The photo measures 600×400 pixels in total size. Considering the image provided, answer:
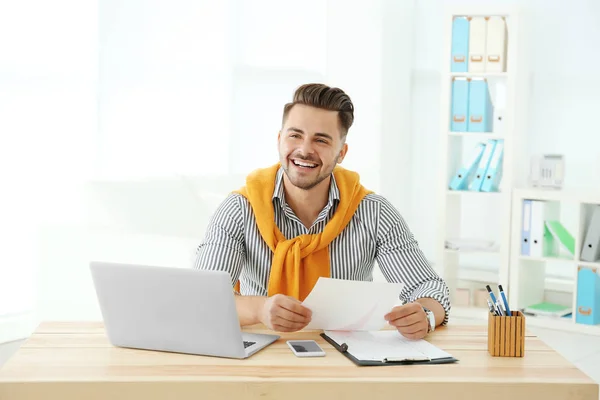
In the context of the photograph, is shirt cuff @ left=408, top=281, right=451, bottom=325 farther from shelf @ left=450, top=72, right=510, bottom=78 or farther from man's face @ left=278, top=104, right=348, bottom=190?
shelf @ left=450, top=72, right=510, bottom=78

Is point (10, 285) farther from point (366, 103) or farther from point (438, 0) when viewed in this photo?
point (438, 0)

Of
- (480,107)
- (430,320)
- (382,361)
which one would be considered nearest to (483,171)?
(480,107)

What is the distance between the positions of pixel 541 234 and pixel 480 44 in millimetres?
1082

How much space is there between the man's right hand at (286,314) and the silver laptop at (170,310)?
0.09 m

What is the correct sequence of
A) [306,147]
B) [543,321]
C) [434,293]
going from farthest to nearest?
[543,321] < [306,147] < [434,293]

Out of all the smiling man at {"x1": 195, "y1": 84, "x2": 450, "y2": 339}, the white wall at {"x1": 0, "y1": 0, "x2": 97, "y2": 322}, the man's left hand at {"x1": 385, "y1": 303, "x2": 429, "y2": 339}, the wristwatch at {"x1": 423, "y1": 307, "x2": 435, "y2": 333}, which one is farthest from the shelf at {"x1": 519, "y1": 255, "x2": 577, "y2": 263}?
the man's left hand at {"x1": 385, "y1": 303, "x2": 429, "y2": 339}

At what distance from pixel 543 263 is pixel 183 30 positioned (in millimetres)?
2458

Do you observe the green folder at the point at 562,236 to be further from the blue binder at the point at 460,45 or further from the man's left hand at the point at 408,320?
the man's left hand at the point at 408,320

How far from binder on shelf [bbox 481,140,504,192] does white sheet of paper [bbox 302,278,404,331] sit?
2.77 m

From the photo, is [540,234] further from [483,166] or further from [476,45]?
[476,45]

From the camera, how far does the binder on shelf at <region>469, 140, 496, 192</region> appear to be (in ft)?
15.4

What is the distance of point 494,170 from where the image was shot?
4676 mm
